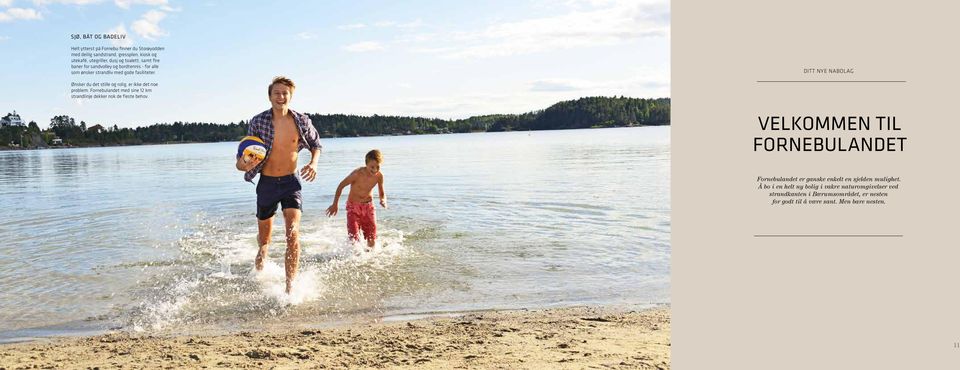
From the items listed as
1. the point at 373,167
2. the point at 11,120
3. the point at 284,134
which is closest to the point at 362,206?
the point at 373,167

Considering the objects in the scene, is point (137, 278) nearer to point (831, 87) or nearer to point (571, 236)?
point (571, 236)

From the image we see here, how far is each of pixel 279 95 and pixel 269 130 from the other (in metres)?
0.34

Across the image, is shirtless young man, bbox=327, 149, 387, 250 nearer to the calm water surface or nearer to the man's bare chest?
the calm water surface

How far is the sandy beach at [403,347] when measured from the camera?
410 cm

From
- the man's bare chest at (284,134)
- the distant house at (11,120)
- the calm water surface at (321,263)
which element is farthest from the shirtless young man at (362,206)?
the distant house at (11,120)

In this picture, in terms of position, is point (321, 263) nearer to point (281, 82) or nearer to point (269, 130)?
point (269, 130)

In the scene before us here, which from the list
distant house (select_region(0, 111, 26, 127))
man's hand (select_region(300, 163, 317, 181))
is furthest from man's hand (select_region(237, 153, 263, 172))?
Result: distant house (select_region(0, 111, 26, 127))

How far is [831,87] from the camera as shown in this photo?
3742mm

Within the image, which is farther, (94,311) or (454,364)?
(94,311)

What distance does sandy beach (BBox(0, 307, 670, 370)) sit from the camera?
13.4ft

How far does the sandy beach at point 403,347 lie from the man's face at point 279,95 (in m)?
2.11

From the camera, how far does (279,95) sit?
234 inches

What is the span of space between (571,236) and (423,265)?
269 centimetres

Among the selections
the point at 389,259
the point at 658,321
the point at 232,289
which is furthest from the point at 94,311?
the point at 658,321
